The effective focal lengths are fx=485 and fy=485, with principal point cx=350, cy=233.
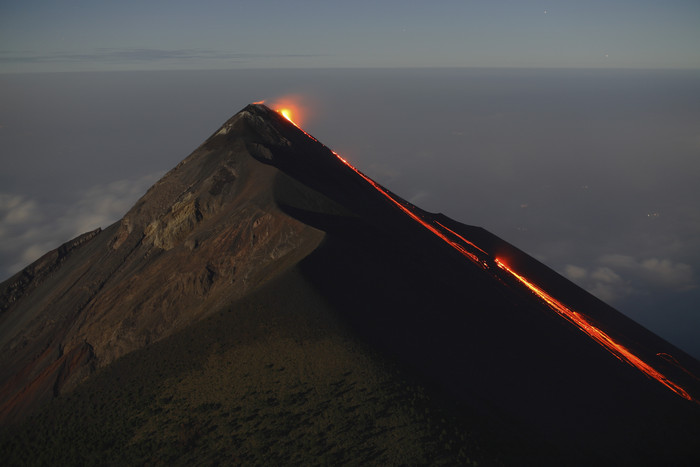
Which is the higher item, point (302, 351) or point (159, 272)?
point (159, 272)

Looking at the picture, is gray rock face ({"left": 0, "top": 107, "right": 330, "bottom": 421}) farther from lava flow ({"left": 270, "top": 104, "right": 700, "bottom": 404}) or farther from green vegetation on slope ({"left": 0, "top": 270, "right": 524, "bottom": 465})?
lava flow ({"left": 270, "top": 104, "right": 700, "bottom": 404})

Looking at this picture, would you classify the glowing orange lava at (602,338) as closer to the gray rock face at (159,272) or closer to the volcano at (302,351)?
the volcano at (302,351)

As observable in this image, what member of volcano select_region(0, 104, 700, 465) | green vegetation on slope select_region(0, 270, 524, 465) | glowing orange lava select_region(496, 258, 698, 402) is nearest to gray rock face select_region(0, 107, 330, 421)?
volcano select_region(0, 104, 700, 465)

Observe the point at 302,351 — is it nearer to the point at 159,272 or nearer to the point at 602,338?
the point at 159,272

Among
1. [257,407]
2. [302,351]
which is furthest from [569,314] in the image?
[257,407]

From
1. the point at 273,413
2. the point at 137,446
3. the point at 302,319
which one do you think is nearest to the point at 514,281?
the point at 302,319

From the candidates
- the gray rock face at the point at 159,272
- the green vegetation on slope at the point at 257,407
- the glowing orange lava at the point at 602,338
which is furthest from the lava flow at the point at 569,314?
the green vegetation on slope at the point at 257,407

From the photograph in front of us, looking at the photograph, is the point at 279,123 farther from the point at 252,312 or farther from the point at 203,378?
the point at 203,378
